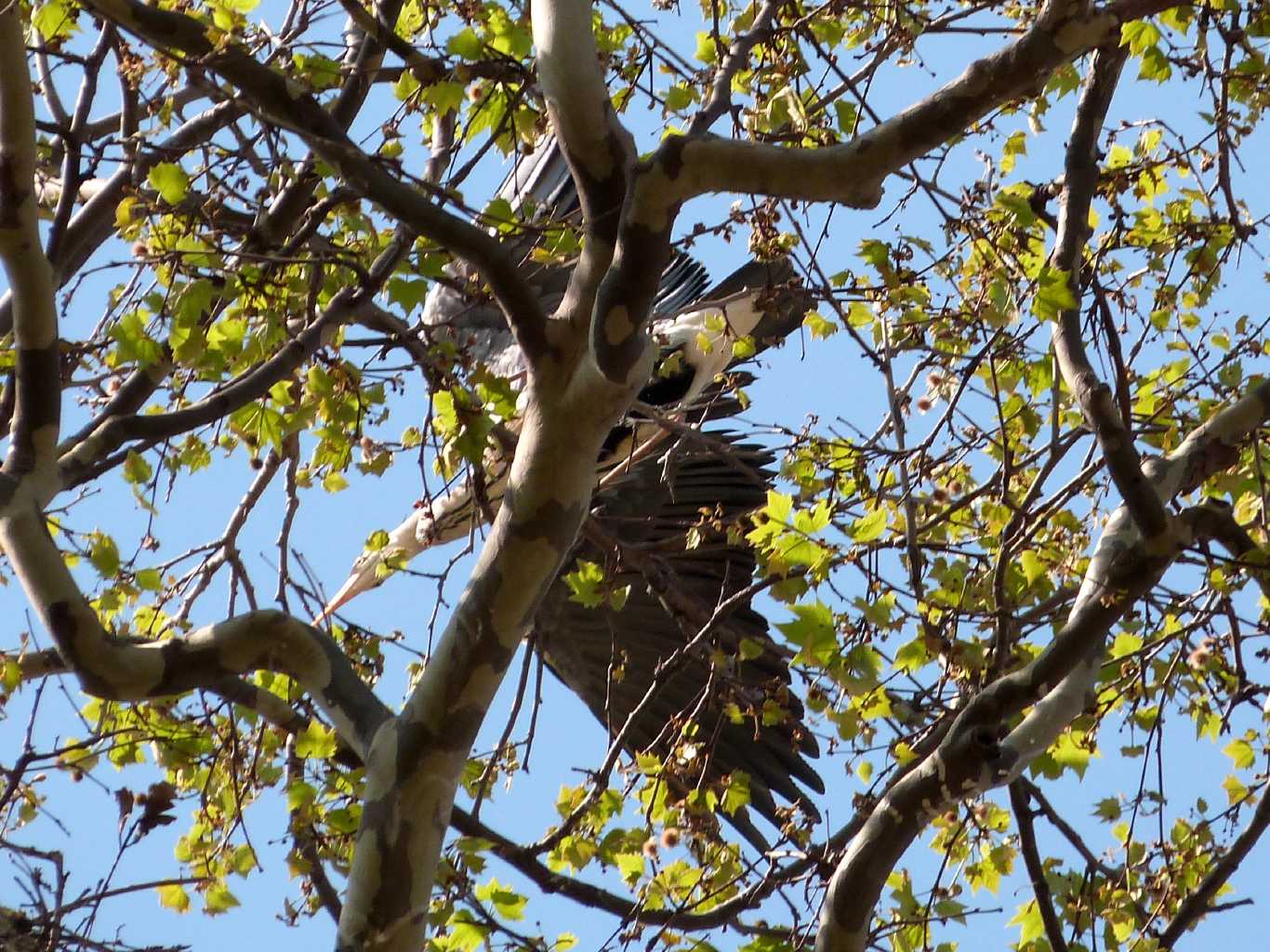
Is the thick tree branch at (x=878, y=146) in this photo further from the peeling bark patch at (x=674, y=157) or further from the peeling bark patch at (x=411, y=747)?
the peeling bark patch at (x=411, y=747)

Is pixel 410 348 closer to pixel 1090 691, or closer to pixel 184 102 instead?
pixel 1090 691

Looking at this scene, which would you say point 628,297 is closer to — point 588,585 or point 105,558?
point 588,585

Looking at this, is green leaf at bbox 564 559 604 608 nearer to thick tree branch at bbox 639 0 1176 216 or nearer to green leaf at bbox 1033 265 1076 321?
green leaf at bbox 1033 265 1076 321

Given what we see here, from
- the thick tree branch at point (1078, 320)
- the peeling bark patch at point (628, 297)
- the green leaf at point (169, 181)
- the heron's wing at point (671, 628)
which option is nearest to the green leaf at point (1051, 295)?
the thick tree branch at point (1078, 320)

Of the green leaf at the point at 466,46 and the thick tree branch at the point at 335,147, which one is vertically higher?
the green leaf at the point at 466,46

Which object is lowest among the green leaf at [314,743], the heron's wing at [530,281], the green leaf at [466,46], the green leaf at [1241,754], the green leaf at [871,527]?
the green leaf at [871,527]

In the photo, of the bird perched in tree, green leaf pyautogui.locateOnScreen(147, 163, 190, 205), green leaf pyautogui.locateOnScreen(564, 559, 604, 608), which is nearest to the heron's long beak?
the bird perched in tree

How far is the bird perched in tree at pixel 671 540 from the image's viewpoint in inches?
148

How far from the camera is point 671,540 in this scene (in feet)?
14.4

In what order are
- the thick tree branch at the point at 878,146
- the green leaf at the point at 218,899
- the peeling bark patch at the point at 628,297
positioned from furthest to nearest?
1. the green leaf at the point at 218,899
2. the peeling bark patch at the point at 628,297
3. the thick tree branch at the point at 878,146

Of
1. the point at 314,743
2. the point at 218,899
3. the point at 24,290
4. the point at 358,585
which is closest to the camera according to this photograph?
the point at 24,290

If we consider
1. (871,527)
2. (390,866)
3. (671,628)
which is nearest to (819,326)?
(871,527)

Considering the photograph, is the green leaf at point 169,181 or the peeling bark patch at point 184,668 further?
the green leaf at point 169,181

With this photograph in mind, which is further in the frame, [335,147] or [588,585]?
[588,585]
